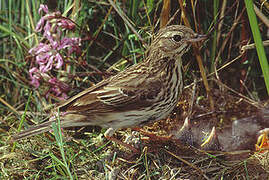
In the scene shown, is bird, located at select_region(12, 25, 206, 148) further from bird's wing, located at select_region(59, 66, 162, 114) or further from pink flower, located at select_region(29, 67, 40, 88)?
pink flower, located at select_region(29, 67, 40, 88)

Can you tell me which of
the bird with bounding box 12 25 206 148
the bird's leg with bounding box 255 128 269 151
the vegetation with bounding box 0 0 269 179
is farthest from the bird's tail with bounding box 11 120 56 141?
the bird's leg with bounding box 255 128 269 151

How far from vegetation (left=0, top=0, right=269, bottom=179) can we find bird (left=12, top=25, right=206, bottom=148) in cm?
22

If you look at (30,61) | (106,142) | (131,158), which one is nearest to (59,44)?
(30,61)

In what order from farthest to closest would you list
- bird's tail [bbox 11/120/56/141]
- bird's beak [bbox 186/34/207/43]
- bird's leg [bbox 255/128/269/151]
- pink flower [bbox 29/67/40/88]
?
pink flower [bbox 29/67/40/88], bird's leg [bbox 255/128/269/151], bird's tail [bbox 11/120/56/141], bird's beak [bbox 186/34/207/43]

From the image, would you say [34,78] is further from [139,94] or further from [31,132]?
[139,94]

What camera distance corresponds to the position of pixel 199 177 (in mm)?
2965

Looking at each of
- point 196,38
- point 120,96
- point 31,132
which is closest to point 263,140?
point 196,38

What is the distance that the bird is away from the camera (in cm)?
294

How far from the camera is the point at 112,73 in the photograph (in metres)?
3.63

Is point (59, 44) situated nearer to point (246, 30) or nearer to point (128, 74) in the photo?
point (128, 74)

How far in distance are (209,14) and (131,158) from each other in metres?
1.48

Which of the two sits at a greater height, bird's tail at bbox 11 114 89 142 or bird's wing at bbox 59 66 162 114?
bird's wing at bbox 59 66 162 114


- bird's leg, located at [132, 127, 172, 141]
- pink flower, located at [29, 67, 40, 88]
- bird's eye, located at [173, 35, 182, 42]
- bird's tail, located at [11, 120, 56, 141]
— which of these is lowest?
bird's leg, located at [132, 127, 172, 141]

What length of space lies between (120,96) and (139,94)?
0.14 meters
